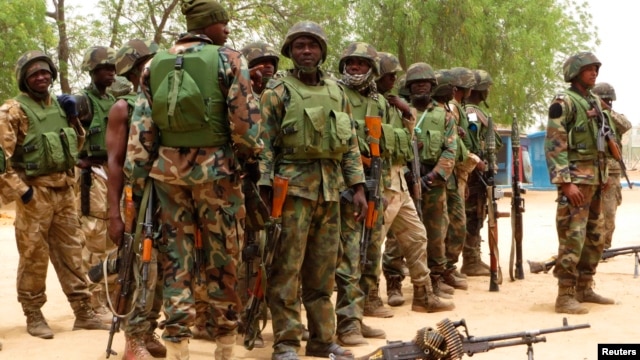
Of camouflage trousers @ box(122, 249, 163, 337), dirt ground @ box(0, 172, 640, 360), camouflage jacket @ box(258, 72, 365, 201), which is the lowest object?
dirt ground @ box(0, 172, 640, 360)

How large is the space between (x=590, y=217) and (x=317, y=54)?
363 cm

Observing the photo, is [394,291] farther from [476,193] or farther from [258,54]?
[258,54]

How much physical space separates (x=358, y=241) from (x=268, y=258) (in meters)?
0.97

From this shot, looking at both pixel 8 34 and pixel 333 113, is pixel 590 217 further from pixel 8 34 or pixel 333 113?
pixel 8 34

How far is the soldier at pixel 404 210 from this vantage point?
8760mm

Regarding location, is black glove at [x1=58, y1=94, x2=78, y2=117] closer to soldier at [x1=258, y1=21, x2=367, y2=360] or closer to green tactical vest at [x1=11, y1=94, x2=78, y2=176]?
green tactical vest at [x1=11, y1=94, x2=78, y2=176]

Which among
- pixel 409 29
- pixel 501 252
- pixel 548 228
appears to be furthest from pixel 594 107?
pixel 409 29

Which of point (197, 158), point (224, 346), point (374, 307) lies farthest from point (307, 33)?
point (374, 307)

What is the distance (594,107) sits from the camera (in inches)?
350

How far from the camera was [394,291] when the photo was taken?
9.54m

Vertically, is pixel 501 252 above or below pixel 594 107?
below

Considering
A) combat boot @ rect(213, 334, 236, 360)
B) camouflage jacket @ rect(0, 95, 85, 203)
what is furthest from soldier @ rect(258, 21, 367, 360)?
camouflage jacket @ rect(0, 95, 85, 203)

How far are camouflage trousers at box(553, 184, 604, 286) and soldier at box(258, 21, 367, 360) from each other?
2.79m

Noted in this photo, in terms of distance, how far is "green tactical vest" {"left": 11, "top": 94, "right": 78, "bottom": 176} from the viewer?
7.76m
